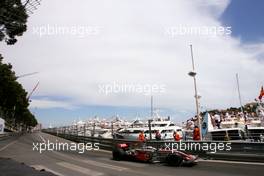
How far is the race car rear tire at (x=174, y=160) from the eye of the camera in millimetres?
13242

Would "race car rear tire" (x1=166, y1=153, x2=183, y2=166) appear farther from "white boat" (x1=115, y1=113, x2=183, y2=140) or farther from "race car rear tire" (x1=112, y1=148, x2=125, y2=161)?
"white boat" (x1=115, y1=113, x2=183, y2=140)

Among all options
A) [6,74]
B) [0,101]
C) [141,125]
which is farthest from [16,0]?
[0,101]

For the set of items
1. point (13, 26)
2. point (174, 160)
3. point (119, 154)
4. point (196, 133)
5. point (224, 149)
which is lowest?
point (174, 160)

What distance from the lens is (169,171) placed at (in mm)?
11820

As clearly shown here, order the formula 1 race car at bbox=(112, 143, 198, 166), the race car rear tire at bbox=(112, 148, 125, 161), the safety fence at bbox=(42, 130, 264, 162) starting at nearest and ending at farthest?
the formula 1 race car at bbox=(112, 143, 198, 166) < the safety fence at bbox=(42, 130, 264, 162) < the race car rear tire at bbox=(112, 148, 125, 161)

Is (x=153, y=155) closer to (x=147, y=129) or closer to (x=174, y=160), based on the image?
(x=174, y=160)

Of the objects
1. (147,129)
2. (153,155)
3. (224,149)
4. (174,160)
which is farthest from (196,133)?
(147,129)

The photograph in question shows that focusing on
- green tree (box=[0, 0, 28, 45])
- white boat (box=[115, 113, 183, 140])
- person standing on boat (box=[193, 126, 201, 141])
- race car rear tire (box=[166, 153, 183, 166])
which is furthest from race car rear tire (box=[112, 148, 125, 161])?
white boat (box=[115, 113, 183, 140])

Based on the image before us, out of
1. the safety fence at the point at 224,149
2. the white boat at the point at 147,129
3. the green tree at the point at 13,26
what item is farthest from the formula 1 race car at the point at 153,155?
the white boat at the point at 147,129

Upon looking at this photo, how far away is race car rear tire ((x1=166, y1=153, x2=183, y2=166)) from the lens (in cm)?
1324

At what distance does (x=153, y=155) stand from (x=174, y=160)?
1.50 metres

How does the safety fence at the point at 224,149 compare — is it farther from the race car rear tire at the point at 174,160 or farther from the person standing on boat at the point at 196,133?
the person standing on boat at the point at 196,133

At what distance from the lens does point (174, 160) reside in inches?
530

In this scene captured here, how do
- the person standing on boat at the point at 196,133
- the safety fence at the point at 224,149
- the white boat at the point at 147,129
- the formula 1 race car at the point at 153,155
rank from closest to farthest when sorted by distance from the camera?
the formula 1 race car at the point at 153,155, the safety fence at the point at 224,149, the person standing on boat at the point at 196,133, the white boat at the point at 147,129
